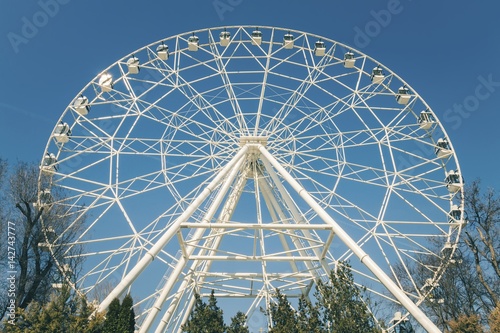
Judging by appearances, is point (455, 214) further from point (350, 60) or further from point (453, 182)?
point (350, 60)

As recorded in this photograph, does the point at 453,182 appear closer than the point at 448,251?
No

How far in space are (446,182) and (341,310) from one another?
424 inches

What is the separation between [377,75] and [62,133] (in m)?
16.2

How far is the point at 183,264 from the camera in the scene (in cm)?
1866

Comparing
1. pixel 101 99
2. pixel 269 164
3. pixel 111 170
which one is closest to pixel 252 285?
pixel 269 164

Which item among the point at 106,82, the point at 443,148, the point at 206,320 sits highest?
the point at 443,148

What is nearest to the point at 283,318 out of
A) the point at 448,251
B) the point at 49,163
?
the point at 448,251

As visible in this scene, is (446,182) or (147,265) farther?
(446,182)

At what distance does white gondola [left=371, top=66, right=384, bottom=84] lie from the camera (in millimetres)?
23516

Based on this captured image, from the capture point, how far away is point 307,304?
15109mm

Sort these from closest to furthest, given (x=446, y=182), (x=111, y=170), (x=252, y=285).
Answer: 1. (x=111, y=170)
2. (x=446, y=182)
3. (x=252, y=285)

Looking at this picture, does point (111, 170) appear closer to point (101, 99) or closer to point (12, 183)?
point (101, 99)

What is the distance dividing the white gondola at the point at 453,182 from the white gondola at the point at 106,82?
56.9 ft

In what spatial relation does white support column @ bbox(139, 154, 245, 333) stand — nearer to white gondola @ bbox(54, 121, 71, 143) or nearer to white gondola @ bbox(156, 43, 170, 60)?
white gondola @ bbox(156, 43, 170, 60)
